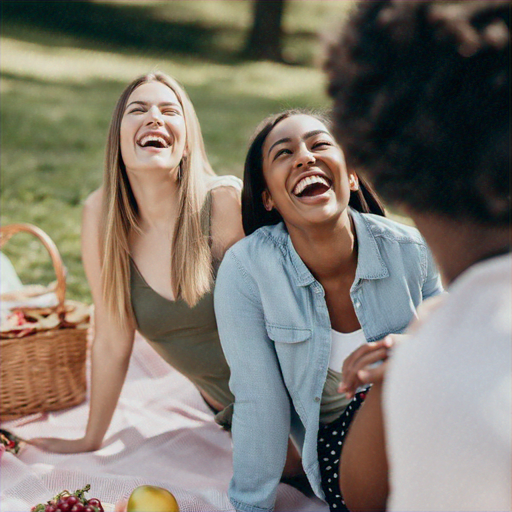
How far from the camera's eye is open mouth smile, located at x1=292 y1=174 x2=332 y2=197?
2.26 meters

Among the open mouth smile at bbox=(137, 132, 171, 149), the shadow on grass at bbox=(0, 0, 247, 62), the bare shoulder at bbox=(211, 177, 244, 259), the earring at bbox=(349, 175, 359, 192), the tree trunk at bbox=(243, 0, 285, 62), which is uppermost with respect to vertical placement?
the earring at bbox=(349, 175, 359, 192)

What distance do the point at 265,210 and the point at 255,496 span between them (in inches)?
36.7

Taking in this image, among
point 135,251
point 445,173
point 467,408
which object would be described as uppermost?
point 445,173

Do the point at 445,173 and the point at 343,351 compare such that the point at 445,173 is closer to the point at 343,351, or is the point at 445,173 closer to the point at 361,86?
the point at 361,86

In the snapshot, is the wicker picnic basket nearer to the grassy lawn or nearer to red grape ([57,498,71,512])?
the grassy lawn

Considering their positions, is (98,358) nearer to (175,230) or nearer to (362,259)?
(175,230)

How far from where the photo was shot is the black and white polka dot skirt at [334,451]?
230 cm

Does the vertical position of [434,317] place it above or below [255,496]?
above

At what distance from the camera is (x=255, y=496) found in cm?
235

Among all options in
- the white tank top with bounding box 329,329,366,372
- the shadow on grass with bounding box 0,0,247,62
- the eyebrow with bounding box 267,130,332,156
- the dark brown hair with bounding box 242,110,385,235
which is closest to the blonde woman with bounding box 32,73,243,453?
the dark brown hair with bounding box 242,110,385,235

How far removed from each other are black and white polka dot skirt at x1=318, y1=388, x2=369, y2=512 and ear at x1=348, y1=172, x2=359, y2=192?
2.17 ft

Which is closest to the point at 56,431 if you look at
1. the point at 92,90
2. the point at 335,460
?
the point at 335,460

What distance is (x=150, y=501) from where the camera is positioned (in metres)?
2.10

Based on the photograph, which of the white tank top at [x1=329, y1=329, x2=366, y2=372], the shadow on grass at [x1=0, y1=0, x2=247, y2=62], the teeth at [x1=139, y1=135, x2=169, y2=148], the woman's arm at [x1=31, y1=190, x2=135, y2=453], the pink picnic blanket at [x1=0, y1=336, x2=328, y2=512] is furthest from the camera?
the shadow on grass at [x1=0, y1=0, x2=247, y2=62]
